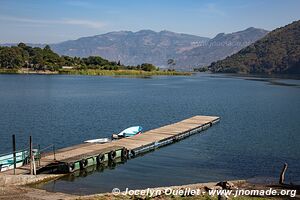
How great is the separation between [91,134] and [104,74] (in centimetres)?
15333

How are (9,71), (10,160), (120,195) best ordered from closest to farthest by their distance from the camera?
(120,195)
(10,160)
(9,71)

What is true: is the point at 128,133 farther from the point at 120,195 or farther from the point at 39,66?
the point at 39,66

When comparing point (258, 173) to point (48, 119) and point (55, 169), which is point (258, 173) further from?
point (48, 119)

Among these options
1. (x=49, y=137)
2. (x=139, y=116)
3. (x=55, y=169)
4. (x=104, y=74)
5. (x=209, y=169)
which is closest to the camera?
(x=55, y=169)

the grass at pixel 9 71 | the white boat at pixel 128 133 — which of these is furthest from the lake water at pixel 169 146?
the grass at pixel 9 71

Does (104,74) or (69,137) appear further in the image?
(104,74)

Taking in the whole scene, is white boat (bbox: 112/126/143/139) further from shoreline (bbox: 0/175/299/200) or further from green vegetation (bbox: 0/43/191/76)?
green vegetation (bbox: 0/43/191/76)

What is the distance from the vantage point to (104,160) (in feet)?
104

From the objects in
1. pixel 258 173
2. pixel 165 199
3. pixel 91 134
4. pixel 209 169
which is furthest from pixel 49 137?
pixel 165 199

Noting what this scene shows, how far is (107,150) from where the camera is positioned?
107ft

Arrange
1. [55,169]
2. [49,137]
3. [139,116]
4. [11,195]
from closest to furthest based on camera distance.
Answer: [11,195], [55,169], [49,137], [139,116]

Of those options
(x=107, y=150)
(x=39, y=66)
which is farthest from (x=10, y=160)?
(x=39, y=66)

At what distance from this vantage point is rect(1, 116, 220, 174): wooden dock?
27.7 metres

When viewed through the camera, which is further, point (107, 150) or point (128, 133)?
point (128, 133)
